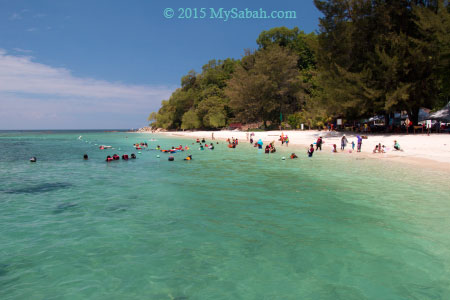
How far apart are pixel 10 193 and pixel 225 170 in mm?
13099

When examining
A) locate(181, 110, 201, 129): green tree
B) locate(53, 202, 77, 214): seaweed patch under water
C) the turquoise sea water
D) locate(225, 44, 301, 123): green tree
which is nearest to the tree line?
locate(225, 44, 301, 123): green tree

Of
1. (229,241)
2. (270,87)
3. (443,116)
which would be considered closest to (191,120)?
(270,87)

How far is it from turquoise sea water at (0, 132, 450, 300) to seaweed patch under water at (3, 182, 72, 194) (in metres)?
0.22

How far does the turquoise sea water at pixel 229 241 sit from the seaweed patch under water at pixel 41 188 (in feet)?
0.72

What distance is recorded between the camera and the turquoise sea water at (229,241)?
20.2 feet

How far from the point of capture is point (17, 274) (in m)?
6.75

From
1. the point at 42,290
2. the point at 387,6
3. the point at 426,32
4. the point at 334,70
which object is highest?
the point at 387,6

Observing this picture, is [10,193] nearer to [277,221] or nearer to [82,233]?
[82,233]

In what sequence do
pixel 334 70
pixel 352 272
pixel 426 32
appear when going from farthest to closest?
pixel 334 70 → pixel 426 32 → pixel 352 272

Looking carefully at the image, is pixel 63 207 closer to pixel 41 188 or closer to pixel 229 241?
pixel 41 188

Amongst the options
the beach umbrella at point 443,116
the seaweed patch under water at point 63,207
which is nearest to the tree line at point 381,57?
the beach umbrella at point 443,116

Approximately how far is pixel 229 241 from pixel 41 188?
1315cm

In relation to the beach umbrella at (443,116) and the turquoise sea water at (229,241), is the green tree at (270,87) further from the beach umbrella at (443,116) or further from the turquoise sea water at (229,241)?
the turquoise sea water at (229,241)

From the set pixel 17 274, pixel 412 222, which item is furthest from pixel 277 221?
pixel 17 274
